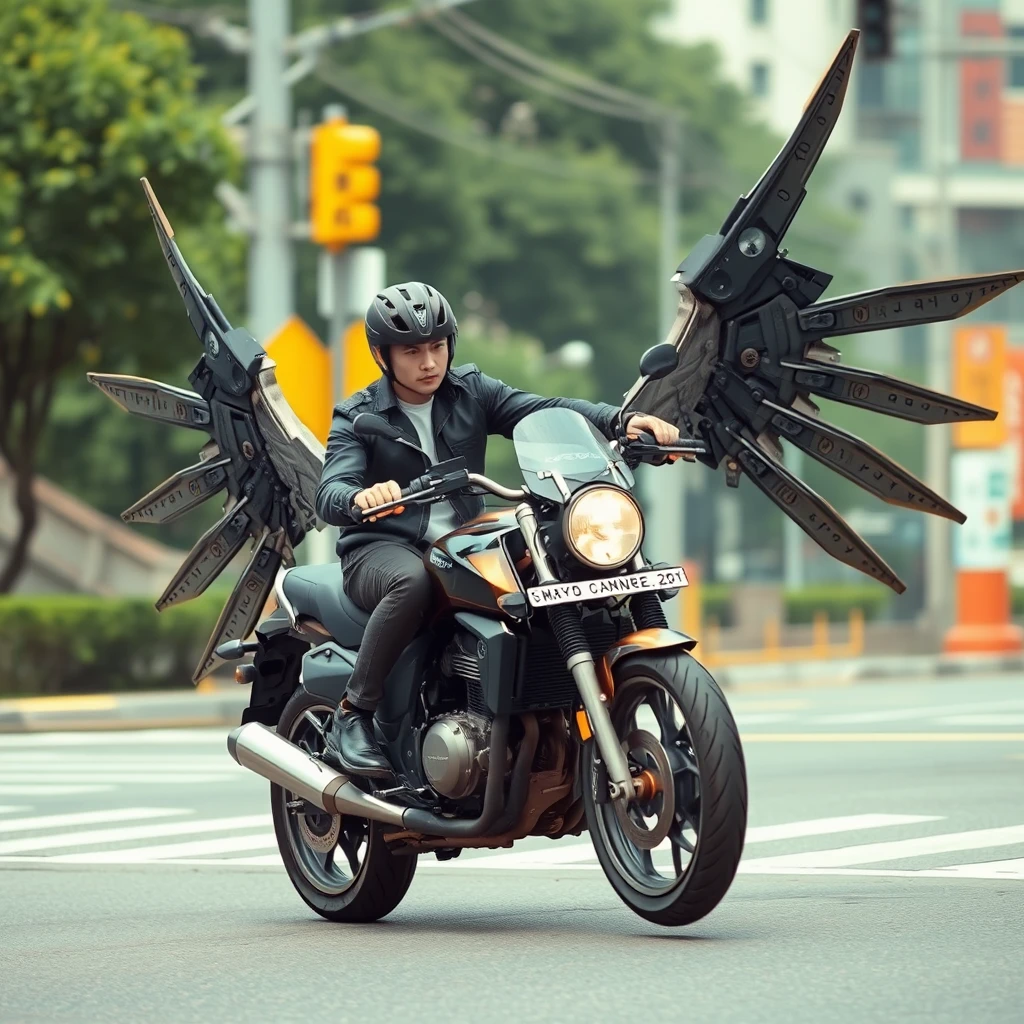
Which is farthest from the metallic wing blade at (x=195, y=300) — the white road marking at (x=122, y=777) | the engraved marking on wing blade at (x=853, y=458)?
the white road marking at (x=122, y=777)

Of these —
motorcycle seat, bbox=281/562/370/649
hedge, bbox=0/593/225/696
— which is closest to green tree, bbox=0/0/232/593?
hedge, bbox=0/593/225/696

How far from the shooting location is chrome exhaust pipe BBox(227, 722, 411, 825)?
7188mm

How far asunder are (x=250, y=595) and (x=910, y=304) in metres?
2.75

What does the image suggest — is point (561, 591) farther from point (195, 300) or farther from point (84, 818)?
point (84, 818)

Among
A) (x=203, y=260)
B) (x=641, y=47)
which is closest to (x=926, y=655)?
(x=203, y=260)

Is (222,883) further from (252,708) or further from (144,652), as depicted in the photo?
(144,652)

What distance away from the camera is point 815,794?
12227mm

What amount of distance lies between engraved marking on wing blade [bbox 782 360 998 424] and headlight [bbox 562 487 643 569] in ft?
4.23

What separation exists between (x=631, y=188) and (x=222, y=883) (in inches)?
1560

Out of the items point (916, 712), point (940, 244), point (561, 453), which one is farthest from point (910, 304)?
point (940, 244)

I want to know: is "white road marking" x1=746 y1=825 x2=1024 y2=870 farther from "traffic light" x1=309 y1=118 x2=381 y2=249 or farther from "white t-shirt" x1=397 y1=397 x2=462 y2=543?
"traffic light" x1=309 y1=118 x2=381 y2=249

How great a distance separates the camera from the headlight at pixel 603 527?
6582 mm

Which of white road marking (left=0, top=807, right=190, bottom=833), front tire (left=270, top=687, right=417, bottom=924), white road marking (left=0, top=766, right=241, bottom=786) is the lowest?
white road marking (left=0, top=766, right=241, bottom=786)

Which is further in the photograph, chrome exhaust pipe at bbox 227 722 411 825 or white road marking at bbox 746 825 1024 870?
white road marking at bbox 746 825 1024 870
